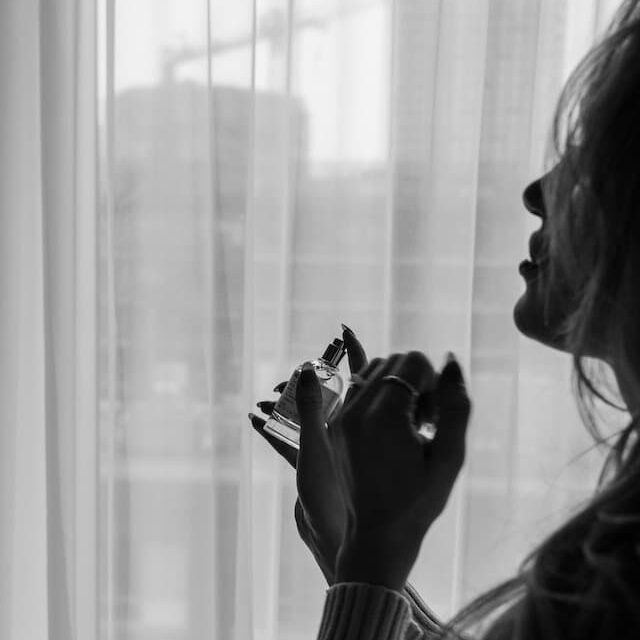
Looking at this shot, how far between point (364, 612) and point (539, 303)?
0.91 ft

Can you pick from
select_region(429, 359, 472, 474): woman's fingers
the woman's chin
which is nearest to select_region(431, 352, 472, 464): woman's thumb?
select_region(429, 359, 472, 474): woman's fingers

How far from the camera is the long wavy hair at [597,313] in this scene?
0.53m

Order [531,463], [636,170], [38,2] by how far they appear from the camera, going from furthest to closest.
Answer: [531,463] → [38,2] → [636,170]

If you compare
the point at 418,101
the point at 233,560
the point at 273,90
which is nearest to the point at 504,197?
the point at 418,101

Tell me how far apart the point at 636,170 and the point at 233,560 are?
3.52 ft

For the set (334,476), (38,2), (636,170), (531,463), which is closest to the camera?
(636,170)

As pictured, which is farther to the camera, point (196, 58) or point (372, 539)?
point (196, 58)

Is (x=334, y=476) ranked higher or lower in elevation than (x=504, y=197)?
lower

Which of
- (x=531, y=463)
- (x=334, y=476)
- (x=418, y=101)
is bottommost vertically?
(x=531, y=463)

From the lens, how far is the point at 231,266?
1.47m

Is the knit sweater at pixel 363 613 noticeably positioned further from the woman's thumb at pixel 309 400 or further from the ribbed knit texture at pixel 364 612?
the woman's thumb at pixel 309 400

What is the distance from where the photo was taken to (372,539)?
0.67 metres

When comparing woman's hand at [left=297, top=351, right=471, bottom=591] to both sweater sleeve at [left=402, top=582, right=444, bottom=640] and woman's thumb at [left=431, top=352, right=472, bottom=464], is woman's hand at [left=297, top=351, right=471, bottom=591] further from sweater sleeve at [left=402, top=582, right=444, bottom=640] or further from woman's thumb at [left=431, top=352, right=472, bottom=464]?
sweater sleeve at [left=402, top=582, right=444, bottom=640]

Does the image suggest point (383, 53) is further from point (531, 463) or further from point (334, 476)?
point (334, 476)
